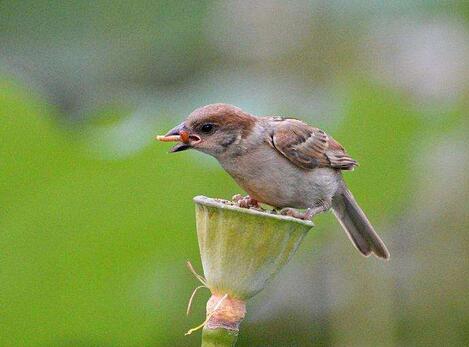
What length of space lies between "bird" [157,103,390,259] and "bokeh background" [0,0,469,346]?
5 cm

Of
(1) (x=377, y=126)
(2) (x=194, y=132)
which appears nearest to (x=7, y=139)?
(2) (x=194, y=132)

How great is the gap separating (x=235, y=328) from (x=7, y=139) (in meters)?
0.61

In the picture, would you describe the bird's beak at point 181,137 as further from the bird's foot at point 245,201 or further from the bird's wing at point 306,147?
the bird's wing at point 306,147

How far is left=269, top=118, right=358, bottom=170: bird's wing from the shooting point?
2275mm

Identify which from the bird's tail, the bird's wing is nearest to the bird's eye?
the bird's wing

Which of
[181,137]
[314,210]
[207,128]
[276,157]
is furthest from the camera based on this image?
[276,157]

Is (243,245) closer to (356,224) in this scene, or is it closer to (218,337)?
(218,337)

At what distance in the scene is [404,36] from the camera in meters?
3.52

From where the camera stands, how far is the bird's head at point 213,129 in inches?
71.5

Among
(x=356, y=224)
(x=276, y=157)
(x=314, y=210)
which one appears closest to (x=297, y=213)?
(x=314, y=210)

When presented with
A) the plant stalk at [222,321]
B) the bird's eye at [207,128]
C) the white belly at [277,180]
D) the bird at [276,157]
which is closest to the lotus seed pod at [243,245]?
the plant stalk at [222,321]

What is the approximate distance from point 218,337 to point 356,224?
61.0 inches

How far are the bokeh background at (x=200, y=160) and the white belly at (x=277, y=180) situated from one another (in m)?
0.08

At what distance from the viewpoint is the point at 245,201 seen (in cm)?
196
